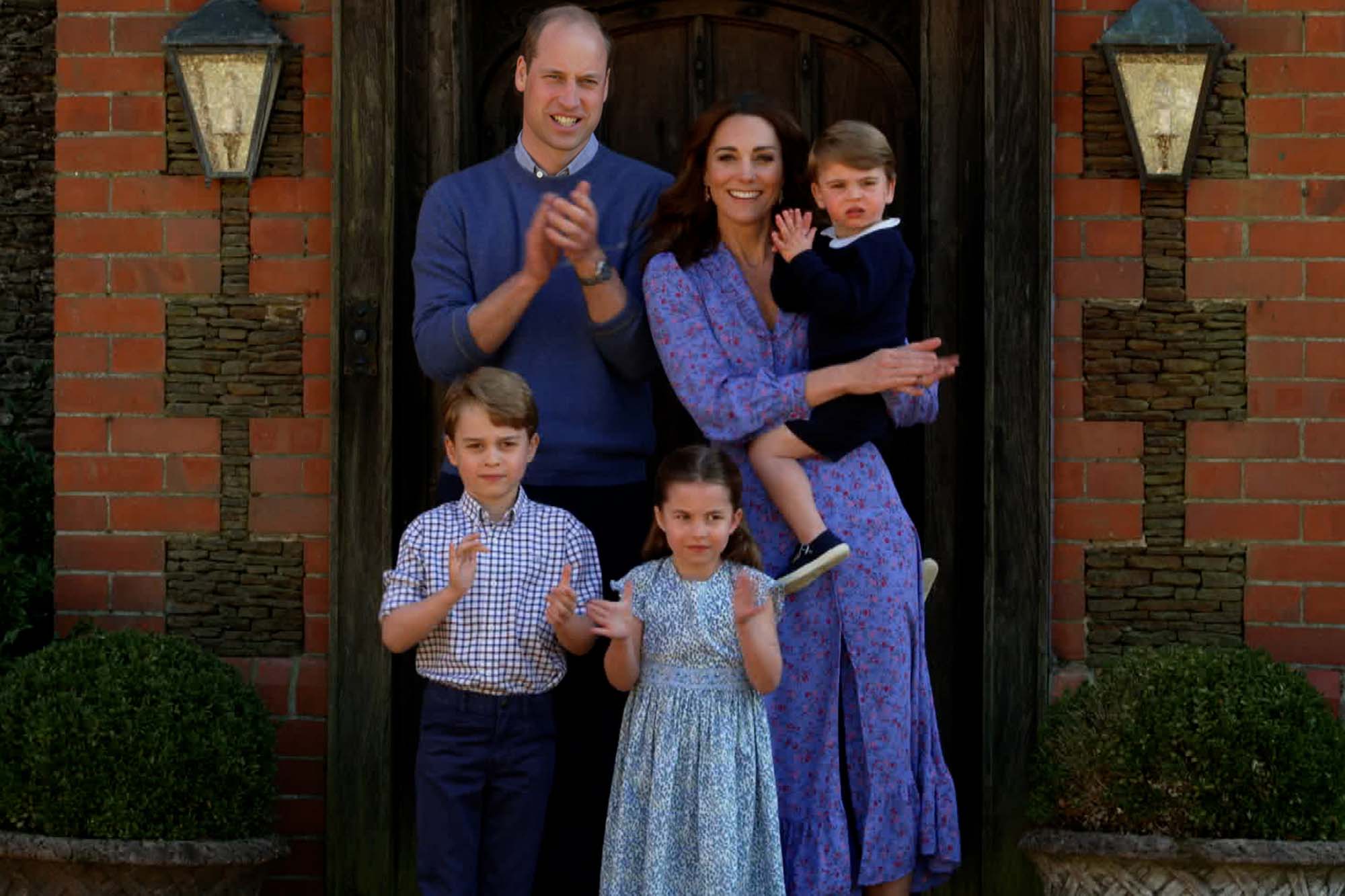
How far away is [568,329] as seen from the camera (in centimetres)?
425

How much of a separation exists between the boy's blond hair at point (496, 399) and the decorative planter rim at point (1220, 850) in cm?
151

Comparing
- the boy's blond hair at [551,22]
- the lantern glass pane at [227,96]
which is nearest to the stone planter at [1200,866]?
the boy's blond hair at [551,22]

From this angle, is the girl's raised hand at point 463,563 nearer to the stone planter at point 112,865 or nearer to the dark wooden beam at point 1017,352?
the stone planter at point 112,865

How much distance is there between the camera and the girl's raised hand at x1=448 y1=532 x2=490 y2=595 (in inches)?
146

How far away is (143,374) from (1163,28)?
105 inches

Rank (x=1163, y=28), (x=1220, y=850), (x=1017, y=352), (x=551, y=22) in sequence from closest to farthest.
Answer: (x=1220, y=850) < (x=551, y=22) < (x=1163, y=28) < (x=1017, y=352)

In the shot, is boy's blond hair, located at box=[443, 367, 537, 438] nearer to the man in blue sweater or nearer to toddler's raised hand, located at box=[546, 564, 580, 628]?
the man in blue sweater

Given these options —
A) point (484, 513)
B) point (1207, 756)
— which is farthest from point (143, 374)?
point (1207, 756)

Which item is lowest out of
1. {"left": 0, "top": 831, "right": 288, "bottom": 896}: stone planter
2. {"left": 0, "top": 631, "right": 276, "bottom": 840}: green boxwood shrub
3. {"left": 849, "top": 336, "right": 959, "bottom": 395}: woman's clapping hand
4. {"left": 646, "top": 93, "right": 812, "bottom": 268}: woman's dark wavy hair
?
Answer: {"left": 0, "top": 831, "right": 288, "bottom": 896}: stone planter

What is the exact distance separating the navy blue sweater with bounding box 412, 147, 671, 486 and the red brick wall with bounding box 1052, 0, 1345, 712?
3.70 ft

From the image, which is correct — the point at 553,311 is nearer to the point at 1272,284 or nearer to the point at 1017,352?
the point at 1017,352

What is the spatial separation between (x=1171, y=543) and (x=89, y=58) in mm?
2978

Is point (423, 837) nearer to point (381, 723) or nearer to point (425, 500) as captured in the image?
point (381, 723)

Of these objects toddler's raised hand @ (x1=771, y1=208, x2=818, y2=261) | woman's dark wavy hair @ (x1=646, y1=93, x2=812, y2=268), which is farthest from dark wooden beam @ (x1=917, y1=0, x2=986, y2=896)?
toddler's raised hand @ (x1=771, y1=208, x2=818, y2=261)
